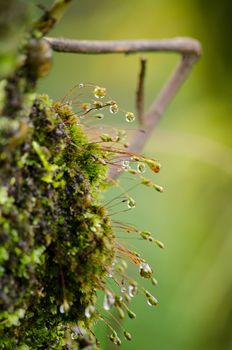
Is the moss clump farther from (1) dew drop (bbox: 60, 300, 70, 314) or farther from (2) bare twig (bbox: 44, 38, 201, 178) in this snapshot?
(2) bare twig (bbox: 44, 38, 201, 178)

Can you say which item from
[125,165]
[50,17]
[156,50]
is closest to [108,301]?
[125,165]

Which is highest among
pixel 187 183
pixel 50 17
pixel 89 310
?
pixel 50 17

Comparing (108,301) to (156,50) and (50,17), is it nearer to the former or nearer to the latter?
(50,17)

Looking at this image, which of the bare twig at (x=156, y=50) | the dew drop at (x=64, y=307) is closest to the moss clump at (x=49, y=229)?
the dew drop at (x=64, y=307)

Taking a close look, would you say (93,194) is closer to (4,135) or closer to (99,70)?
(4,135)

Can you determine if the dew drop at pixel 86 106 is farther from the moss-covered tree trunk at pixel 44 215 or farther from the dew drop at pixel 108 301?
the dew drop at pixel 108 301

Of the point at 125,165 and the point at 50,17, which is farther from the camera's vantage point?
the point at 125,165

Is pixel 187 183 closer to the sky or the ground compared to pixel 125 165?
closer to the ground
